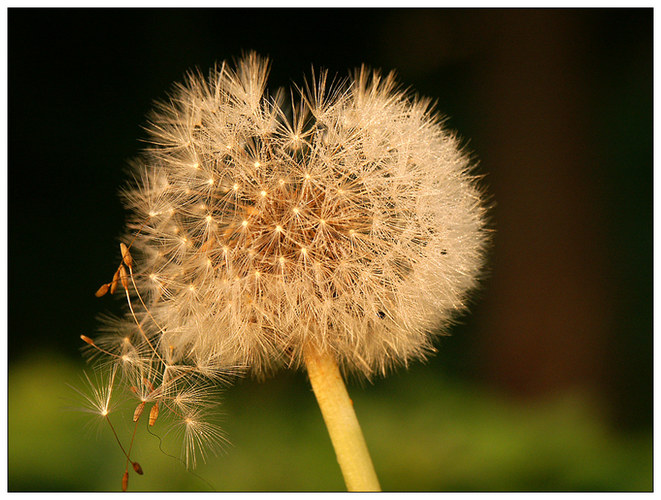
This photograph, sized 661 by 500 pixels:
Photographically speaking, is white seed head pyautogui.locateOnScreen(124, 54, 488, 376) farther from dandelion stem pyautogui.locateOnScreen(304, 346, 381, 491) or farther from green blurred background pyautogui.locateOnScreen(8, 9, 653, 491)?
green blurred background pyautogui.locateOnScreen(8, 9, 653, 491)

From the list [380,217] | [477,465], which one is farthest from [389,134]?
[477,465]

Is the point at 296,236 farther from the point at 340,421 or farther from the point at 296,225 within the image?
the point at 340,421

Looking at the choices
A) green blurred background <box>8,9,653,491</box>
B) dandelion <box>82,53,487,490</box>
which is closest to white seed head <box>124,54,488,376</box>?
dandelion <box>82,53,487,490</box>

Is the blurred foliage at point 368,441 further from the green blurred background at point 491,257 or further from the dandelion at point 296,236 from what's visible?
the dandelion at point 296,236

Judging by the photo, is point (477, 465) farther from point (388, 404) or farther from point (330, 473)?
point (330, 473)

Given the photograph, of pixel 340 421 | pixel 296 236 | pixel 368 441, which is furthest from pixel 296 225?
pixel 368 441

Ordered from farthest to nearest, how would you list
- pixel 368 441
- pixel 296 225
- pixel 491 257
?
pixel 491 257, pixel 368 441, pixel 296 225

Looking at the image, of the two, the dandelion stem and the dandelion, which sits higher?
the dandelion
